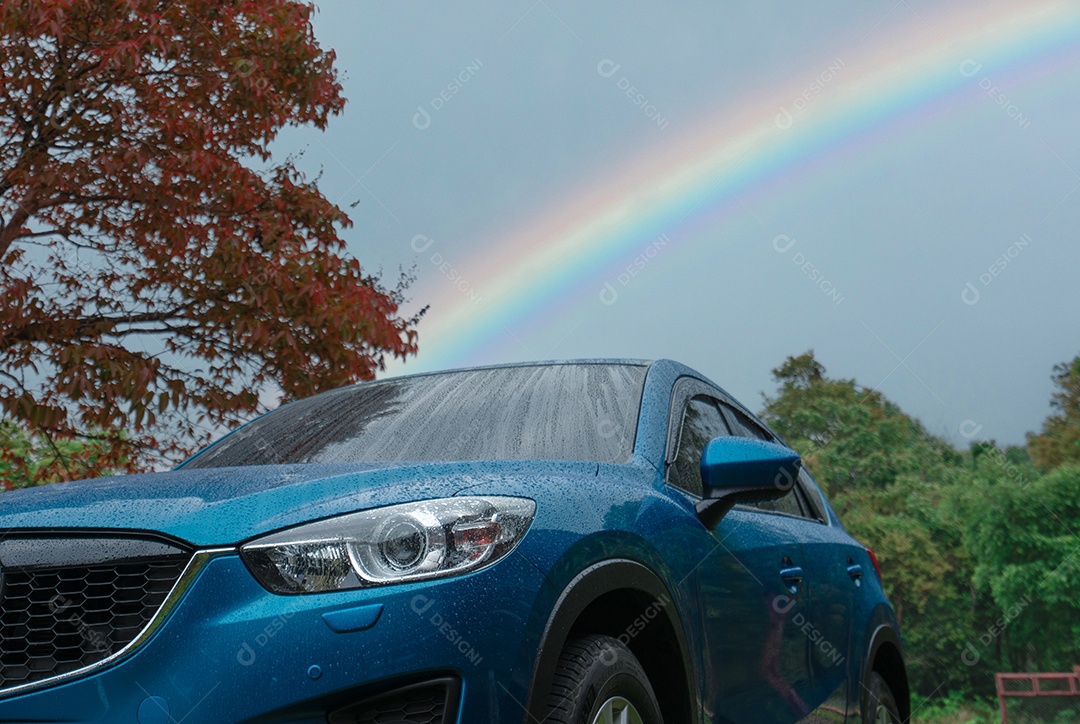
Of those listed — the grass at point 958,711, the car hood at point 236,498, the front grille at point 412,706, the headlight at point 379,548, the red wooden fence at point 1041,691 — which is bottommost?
the grass at point 958,711

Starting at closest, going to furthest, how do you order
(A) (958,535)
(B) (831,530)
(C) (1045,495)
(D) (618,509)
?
(D) (618,509) < (B) (831,530) < (C) (1045,495) < (A) (958,535)

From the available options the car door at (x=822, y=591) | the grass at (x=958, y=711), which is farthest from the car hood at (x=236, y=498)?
the grass at (x=958, y=711)

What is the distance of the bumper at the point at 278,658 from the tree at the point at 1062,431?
7350 centimetres

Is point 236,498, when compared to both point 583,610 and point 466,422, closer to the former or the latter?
point 583,610

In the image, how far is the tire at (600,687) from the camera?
2242 millimetres

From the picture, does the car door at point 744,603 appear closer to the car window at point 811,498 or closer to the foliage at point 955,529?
the car window at point 811,498

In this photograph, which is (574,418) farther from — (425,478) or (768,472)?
(425,478)

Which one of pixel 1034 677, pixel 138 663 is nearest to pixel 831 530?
pixel 138 663

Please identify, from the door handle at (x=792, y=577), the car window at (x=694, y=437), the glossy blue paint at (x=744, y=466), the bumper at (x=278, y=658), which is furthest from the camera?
the door handle at (x=792, y=577)

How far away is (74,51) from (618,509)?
280 inches

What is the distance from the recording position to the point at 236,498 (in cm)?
221

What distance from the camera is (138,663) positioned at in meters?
1.96

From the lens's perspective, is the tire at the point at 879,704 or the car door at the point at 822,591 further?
the tire at the point at 879,704

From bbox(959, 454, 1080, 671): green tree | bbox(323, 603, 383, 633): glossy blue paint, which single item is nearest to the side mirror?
bbox(323, 603, 383, 633): glossy blue paint
